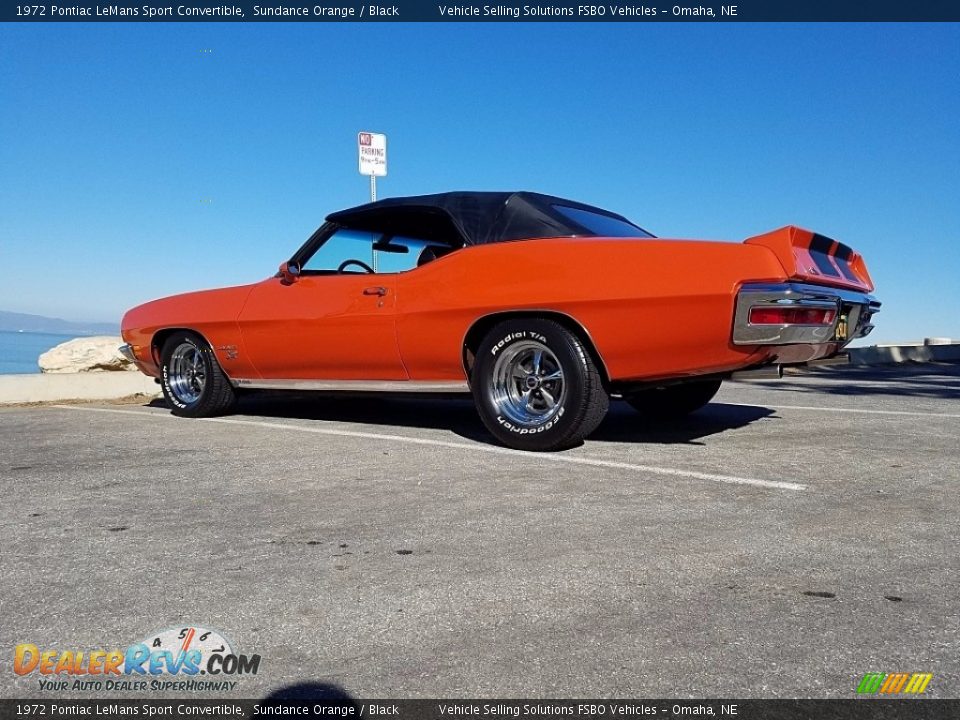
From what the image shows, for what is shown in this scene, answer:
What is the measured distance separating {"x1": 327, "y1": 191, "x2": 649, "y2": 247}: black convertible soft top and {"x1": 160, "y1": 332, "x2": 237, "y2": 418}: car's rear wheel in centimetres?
175

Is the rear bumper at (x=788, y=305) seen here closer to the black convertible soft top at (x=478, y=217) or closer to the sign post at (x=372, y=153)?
the black convertible soft top at (x=478, y=217)

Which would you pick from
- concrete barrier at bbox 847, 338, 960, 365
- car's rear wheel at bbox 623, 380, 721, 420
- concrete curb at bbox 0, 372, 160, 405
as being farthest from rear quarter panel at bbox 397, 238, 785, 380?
concrete barrier at bbox 847, 338, 960, 365

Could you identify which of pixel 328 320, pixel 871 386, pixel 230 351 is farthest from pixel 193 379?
pixel 871 386

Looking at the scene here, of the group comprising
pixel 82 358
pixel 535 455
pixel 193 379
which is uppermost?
pixel 82 358

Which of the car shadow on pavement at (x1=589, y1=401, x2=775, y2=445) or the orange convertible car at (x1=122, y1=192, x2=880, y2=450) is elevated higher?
the orange convertible car at (x1=122, y1=192, x2=880, y2=450)

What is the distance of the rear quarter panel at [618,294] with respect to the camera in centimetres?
342

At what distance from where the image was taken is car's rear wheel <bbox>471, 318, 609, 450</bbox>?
3.78m

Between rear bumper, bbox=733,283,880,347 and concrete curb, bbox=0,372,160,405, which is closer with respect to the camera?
rear bumper, bbox=733,283,880,347

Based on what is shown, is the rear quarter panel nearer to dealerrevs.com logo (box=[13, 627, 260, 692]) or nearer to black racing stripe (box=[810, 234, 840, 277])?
black racing stripe (box=[810, 234, 840, 277])

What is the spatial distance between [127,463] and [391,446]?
1332 millimetres

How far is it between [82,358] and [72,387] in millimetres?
856

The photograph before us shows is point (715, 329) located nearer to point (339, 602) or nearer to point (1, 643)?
point (339, 602)

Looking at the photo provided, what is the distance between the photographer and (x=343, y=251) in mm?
5184

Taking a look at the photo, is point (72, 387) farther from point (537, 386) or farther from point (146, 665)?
point (146, 665)
